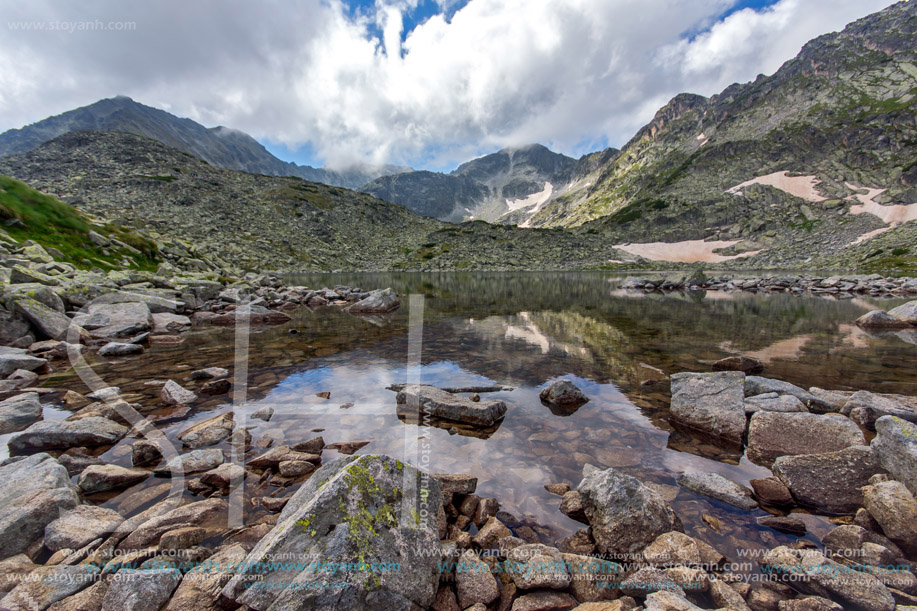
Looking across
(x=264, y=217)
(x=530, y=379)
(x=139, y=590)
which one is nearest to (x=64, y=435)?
(x=139, y=590)

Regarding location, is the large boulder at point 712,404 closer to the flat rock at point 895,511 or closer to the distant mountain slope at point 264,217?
the flat rock at point 895,511

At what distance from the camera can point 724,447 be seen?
7355 millimetres

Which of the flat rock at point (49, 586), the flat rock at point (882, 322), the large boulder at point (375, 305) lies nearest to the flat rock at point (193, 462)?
the flat rock at point (49, 586)

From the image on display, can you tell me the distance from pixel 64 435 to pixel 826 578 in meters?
12.0

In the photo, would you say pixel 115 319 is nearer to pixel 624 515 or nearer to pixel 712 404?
pixel 624 515

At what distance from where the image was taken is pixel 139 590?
3.31 metres

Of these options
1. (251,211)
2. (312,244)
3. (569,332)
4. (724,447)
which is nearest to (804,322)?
(569,332)

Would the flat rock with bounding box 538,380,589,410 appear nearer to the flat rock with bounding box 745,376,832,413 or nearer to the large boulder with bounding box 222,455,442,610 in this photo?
the flat rock with bounding box 745,376,832,413

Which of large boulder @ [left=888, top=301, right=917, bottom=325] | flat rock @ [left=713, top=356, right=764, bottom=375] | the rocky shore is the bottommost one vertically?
flat rock @ [left=713, top=356, right=764, bottom=375]

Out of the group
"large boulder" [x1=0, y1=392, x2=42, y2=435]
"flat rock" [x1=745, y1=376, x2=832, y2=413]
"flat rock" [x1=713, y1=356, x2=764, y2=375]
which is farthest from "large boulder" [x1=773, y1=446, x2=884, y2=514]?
"large boulder" [x1=0, y1=392, x2=42, y2=435]

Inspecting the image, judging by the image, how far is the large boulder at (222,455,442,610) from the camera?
312 centimetres

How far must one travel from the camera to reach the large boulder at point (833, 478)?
207 inches

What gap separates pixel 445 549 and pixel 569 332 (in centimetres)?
1686

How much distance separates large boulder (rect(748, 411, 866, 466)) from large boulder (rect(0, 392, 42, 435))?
14908 mm
